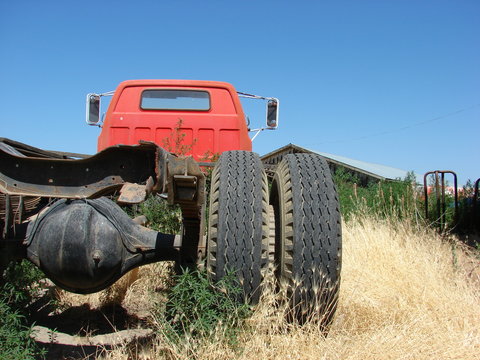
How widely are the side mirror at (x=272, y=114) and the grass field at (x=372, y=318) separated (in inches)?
81.2

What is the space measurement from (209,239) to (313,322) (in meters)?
0.79

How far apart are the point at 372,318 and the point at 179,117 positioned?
128 inches

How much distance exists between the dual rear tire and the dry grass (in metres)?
0.15

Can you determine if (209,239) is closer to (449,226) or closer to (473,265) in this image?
(473,265)

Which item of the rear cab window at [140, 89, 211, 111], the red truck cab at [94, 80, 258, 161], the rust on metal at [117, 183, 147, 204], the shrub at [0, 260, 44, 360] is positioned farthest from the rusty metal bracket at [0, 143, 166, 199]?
the rear cab window at [140, 89, 211, 111]

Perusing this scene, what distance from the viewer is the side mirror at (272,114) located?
6625 millimetres

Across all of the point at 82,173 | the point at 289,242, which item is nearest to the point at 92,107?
A: the point at 82,173

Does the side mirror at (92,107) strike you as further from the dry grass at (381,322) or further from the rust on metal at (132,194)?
the rust on metal at (132,194)

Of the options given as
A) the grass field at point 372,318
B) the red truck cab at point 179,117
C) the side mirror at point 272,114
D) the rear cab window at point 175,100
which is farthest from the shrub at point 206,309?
the side mirror at point 272,114

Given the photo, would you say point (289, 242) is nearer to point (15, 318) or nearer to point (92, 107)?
point (15, 318)

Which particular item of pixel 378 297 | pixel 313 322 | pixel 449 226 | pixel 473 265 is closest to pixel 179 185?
pixel 313 322

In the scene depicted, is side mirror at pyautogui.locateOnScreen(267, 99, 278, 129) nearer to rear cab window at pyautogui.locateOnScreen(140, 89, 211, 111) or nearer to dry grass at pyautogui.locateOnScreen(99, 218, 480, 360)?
rear cab window at pyautogui.locateOnScreen(140, 89, 211, 111)

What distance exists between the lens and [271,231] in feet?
10.4

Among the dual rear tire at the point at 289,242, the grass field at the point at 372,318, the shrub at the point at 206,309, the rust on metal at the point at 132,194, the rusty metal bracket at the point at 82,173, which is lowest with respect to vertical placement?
the grass field at the point at 372,318
